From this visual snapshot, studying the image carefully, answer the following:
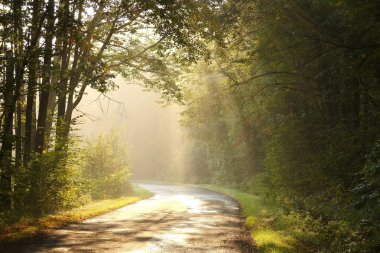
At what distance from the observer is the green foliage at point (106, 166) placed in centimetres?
2718

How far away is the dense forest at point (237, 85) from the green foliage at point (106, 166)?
781 centimetres

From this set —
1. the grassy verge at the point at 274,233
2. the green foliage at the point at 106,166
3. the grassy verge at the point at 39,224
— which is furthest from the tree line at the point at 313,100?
the green foliage at the point at 106,166

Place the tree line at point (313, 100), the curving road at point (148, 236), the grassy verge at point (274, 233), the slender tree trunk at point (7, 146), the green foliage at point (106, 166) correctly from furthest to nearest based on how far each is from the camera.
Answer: the green foliage at point (106, 166) < the slender tree trunk at point (7, 146) < the tree line at point (313, 100) < the grassy verge at point (274, 233) < the curving road at point (148, 236)

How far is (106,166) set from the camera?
93.5ft

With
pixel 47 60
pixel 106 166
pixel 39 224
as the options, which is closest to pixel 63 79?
pixel 47 60

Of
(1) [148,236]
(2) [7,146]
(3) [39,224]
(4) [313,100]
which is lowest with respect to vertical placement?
(1) [148,236]

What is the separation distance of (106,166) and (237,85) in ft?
43.5

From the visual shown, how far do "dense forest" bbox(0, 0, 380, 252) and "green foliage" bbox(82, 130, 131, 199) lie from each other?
7815mm

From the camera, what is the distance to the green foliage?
89.2 ft

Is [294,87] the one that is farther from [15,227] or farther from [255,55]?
[15,227]

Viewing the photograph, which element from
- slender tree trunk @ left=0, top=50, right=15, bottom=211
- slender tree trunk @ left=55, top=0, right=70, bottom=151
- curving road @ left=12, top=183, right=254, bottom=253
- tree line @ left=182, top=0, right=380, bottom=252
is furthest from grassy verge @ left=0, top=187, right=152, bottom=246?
tree line @ left=182, top=0, right=380, bottom=252

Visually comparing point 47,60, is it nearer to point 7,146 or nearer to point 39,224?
point 7,146

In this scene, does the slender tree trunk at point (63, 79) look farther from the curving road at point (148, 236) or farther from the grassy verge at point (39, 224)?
the curving road at point (148, 236)

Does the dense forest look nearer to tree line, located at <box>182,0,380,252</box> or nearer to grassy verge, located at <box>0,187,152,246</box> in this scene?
tree line, located at <box>182,0,380,252</box>
